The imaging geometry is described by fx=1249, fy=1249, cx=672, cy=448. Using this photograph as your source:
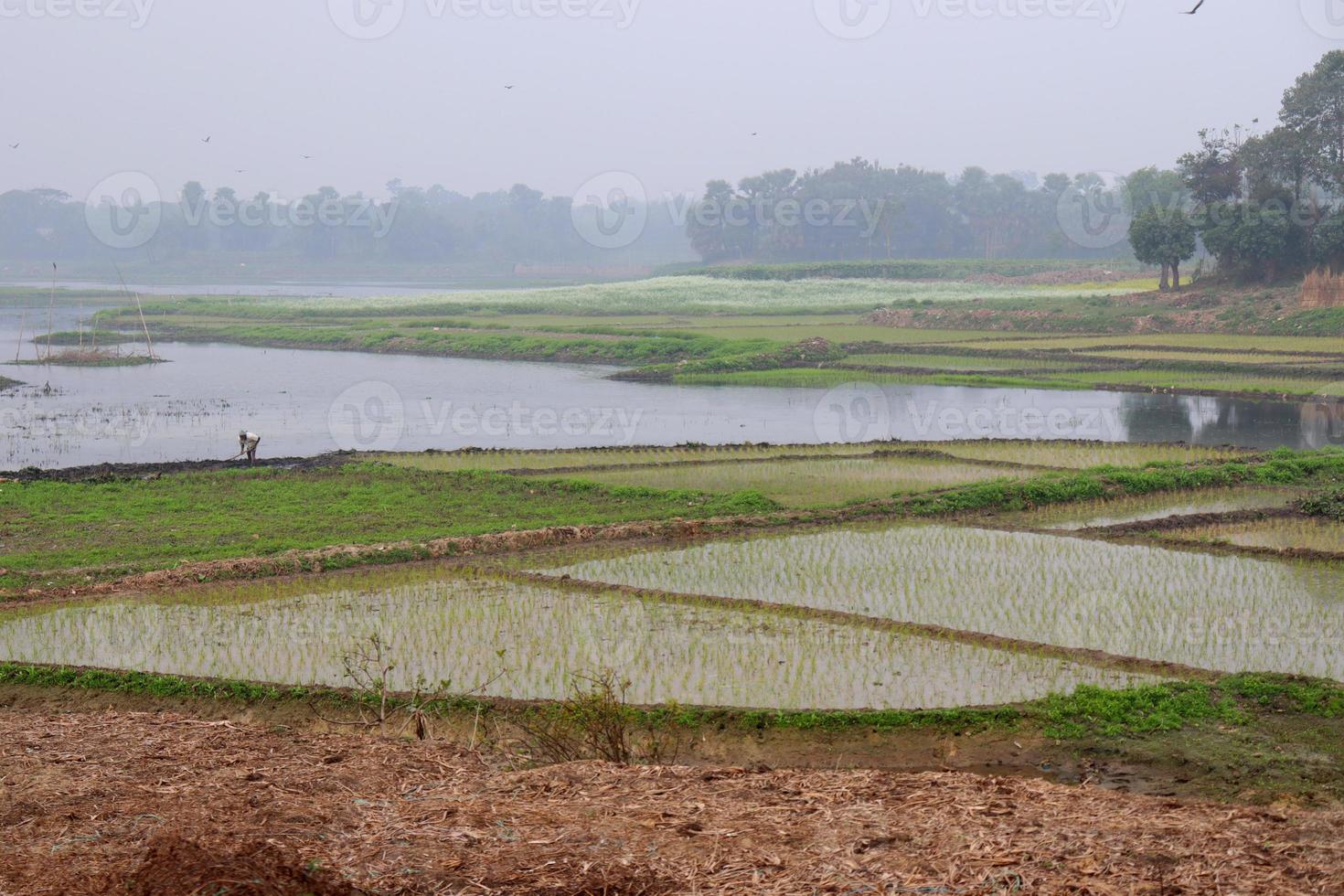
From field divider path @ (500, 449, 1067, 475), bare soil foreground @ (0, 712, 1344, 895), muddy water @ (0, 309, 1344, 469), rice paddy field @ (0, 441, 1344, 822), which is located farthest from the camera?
muddy water @ (0, 309, 1344, 469)

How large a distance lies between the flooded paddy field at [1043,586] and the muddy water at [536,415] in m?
8.11

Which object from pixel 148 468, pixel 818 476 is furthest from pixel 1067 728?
pixel 148 468

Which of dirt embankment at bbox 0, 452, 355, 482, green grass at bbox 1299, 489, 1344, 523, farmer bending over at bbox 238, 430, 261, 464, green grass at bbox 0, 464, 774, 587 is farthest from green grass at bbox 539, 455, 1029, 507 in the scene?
farmer bending over at bbox 238, 430, 261, 464

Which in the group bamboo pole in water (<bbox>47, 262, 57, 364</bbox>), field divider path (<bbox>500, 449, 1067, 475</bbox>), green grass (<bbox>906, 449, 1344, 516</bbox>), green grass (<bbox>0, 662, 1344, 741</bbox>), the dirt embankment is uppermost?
bamboo pole in water (<bbox>47, 262, 57, 364</bbox>)

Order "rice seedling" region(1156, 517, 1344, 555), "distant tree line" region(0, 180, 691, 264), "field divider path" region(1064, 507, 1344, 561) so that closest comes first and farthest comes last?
"field divider path" region(1064, 507, 1344, 561) < "rice seedling" region(1156, 517, 1344, 555) < "distant tree line" region(0, 180, 691, 264)

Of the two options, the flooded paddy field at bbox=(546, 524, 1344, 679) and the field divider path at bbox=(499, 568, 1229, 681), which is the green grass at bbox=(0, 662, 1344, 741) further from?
the flooded paddy field at bbox=(546, 524, 1344, 679)

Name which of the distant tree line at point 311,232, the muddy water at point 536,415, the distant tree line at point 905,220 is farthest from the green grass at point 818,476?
the distant tree line at point 311,232

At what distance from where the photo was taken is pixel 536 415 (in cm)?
2706

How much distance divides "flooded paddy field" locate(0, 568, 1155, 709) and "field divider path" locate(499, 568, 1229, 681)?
12cm

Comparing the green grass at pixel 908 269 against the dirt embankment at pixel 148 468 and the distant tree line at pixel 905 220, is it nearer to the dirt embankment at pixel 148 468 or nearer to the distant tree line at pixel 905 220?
the distant tree line at pixel 905 220

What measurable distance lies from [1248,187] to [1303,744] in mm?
40610

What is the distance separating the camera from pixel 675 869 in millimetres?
4812

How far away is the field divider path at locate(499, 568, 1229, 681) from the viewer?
9977 millimetres

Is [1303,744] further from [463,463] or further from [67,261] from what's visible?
[67,261]
